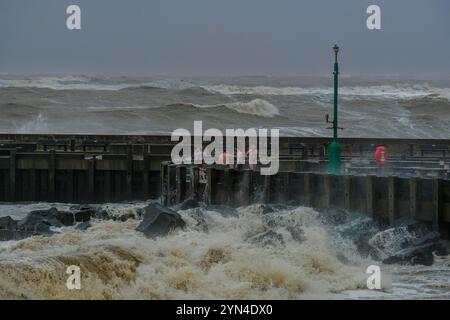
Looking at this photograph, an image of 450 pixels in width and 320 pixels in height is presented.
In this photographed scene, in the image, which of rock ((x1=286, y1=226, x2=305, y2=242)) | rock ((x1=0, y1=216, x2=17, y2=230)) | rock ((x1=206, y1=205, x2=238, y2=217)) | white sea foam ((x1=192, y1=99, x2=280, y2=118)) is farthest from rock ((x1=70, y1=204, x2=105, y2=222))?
white sea foam ((x1=192, y1=99, x2=280, y2=118))

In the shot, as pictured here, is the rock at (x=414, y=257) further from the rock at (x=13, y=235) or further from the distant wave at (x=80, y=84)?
the distant wave at (x=80, y=84)

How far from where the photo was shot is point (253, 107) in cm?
6106

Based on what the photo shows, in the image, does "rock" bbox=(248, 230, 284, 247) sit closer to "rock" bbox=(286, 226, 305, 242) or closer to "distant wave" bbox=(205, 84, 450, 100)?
"rock" bbox=(286, 226, 305, 242)

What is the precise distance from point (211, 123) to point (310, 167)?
2783 cm

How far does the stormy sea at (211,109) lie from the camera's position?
50.8 m

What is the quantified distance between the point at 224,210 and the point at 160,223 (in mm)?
2264

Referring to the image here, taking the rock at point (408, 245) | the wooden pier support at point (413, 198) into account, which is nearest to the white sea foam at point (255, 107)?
the wooden pier support at point (413, 198)

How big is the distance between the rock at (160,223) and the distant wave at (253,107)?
3867cm

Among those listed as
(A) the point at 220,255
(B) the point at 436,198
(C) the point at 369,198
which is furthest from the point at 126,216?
(B) the point at 436,198

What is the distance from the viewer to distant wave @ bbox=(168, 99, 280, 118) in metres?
59.6

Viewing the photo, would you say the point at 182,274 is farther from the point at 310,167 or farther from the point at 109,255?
the point at 310,167

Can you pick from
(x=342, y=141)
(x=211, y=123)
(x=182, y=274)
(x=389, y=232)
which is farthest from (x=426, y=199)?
(x=211, y=123)

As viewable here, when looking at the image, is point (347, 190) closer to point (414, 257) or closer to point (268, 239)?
point (414, 257)
